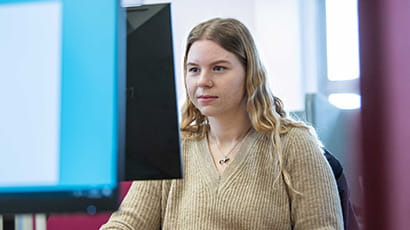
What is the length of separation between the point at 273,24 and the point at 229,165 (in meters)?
1.55

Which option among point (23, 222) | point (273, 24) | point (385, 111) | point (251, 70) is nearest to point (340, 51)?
point (273, 24)

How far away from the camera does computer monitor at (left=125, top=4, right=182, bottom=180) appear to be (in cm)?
67

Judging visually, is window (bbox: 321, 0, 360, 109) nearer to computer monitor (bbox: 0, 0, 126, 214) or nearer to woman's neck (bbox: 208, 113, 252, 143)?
woman's neck (bbox: 208, 113, 252, 143)

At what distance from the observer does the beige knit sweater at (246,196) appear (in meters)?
1.09

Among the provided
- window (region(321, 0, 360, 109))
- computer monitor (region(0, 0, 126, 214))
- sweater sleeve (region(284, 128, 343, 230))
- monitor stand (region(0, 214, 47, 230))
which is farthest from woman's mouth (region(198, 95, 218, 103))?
window (region(321, 0, 360, 109))

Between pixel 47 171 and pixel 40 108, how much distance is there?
2.4 inches

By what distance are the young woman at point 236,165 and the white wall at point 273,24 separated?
1.32 m

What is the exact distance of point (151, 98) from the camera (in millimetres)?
700

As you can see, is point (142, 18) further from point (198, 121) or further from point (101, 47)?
point (198, 121)

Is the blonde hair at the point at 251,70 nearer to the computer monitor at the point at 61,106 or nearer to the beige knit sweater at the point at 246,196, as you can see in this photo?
the beige knit sweater at the point at 246,196

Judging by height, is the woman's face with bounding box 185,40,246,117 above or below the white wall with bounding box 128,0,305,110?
below

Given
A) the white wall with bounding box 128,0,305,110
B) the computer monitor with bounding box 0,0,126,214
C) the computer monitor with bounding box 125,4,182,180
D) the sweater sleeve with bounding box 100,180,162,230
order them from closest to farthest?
the computer monitor with bounding box 0,0,126,214
the computer monitor with bounding box 125,4,182,180
the sweater sleeve with bounding box 100,180,162,230
the white wall with bounding box 128,0,305,110

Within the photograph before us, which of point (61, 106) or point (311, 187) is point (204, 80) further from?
point (61, 106)

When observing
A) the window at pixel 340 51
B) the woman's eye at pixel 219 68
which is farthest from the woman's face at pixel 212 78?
the window at pixel 340 51
